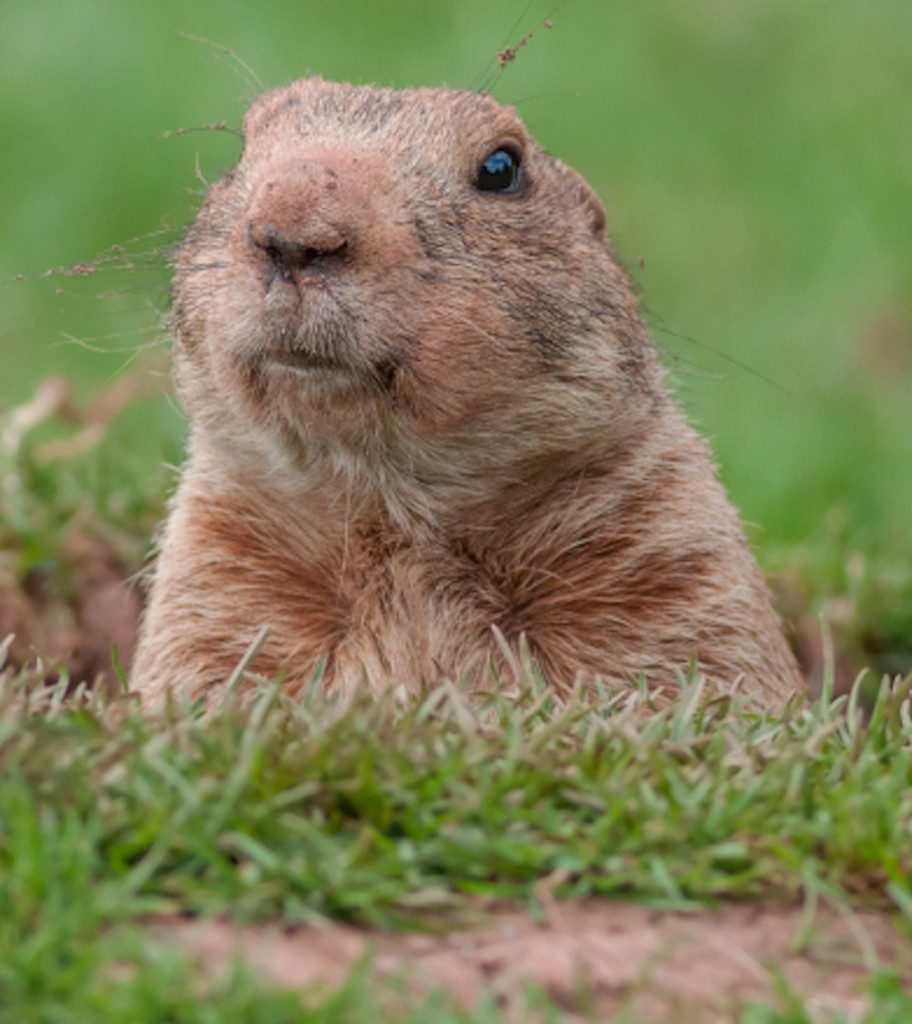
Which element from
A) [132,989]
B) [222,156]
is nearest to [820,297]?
[222,156]

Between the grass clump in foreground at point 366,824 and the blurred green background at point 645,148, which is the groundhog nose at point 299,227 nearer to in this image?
the grass clump in foreground at point 366,824

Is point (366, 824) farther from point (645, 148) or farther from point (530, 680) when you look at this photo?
point (645, 148)

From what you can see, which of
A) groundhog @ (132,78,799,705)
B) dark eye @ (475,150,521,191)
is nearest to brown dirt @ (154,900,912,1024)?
groundhog @ (132,78,799,705)

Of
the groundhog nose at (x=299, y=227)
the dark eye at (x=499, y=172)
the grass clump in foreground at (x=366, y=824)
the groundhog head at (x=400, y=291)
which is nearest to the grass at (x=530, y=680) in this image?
the grass clump in foreground at (x=366, y=824)

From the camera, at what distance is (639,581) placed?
16.6 ft

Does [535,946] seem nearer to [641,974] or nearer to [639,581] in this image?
[641,974]

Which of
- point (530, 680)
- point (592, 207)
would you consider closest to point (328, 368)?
point (530, 680)

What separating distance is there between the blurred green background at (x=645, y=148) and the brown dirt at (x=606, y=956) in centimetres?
651

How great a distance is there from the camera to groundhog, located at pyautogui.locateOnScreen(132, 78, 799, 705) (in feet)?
14.7

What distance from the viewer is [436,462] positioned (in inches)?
186

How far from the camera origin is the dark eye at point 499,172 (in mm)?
5168

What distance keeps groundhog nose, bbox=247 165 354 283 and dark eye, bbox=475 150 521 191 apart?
918 mm

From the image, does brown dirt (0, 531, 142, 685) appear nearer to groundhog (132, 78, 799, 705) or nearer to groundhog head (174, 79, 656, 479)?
groundhog (132, 78, 799, 705)

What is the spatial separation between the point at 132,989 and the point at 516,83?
365 inches
